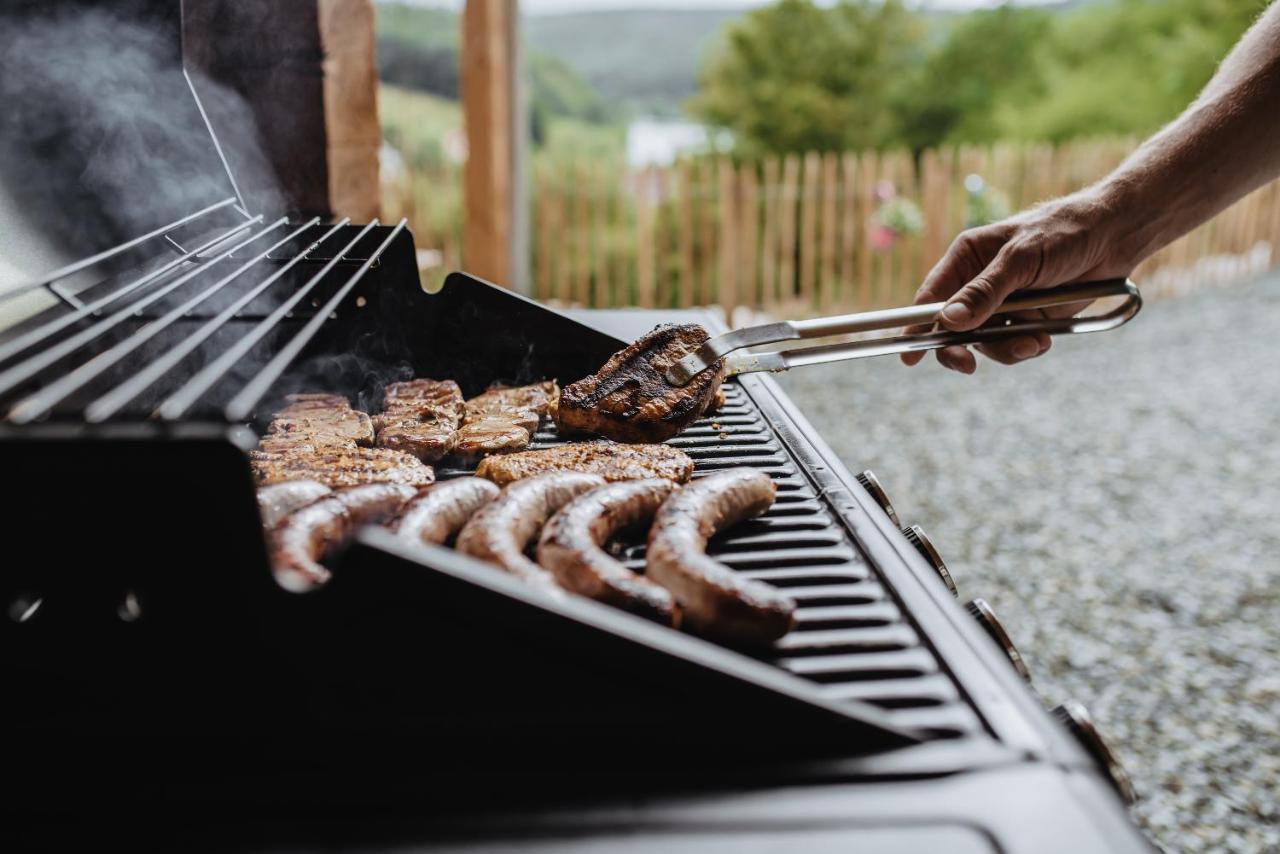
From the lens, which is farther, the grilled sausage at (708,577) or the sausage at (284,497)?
the sausage at (284,497)

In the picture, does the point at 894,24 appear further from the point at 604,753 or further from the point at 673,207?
the point at 604,753

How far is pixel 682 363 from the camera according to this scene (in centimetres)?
238

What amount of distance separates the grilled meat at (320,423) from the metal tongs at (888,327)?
786 mm

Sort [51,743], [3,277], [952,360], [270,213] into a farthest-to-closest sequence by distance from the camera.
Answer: [270,213]
[952,360]
[3,277]
[51,743]

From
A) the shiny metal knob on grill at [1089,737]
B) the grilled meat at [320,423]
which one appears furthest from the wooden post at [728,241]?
the shiny metal knob on grill at [1089,737]

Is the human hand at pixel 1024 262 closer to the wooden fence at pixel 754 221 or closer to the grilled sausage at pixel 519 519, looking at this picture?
the grilled sausage at pixel 519 519

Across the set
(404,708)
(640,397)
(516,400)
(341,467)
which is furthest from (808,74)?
(404,708)

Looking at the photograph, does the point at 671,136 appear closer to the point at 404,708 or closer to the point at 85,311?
the point at 85,311

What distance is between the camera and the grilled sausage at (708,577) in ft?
4.49

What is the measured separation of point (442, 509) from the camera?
170cm

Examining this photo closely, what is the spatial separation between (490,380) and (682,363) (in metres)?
0.68

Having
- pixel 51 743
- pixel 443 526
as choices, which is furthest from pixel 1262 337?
pixel 51 743

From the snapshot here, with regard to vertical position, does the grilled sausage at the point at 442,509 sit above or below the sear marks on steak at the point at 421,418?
below

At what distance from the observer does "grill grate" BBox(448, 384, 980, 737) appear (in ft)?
4.20
